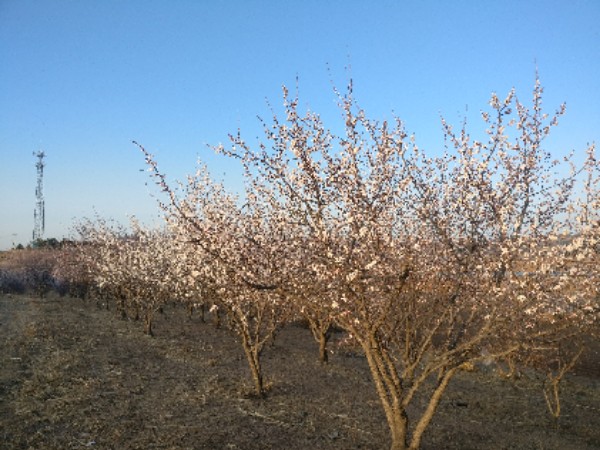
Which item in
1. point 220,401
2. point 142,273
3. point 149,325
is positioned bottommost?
point 220,401

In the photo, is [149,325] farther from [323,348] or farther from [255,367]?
[255,367]

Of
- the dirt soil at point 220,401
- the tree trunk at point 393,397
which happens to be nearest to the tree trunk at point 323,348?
the dirt soil at point 220,401

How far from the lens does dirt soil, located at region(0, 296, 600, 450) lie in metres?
9.21

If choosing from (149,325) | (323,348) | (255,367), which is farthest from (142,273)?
(255,367)

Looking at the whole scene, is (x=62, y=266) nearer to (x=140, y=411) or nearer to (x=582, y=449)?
(x=140, y=411)

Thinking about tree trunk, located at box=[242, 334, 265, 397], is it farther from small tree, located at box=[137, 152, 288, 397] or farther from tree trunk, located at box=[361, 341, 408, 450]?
tree trunk, located at box=[361, 341, 408, 450]

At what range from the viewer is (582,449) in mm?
10383

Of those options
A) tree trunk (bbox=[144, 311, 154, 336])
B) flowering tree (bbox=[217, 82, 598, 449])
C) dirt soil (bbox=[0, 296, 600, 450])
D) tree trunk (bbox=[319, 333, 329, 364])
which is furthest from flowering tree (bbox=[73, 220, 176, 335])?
flowering tree (bbox=[217, 82, 598, 449])

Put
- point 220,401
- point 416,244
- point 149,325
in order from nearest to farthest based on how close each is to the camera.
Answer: point 416,244
point 220,401
point 149,325

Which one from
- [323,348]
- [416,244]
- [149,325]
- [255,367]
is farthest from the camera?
[149,325]

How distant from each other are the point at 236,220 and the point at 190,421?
470 centimetres

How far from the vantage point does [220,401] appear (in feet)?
37.9

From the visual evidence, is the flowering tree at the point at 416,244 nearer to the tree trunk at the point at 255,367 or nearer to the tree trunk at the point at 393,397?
the tree trunk at the point at 393,397

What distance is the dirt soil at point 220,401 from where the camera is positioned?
9.21 meters
